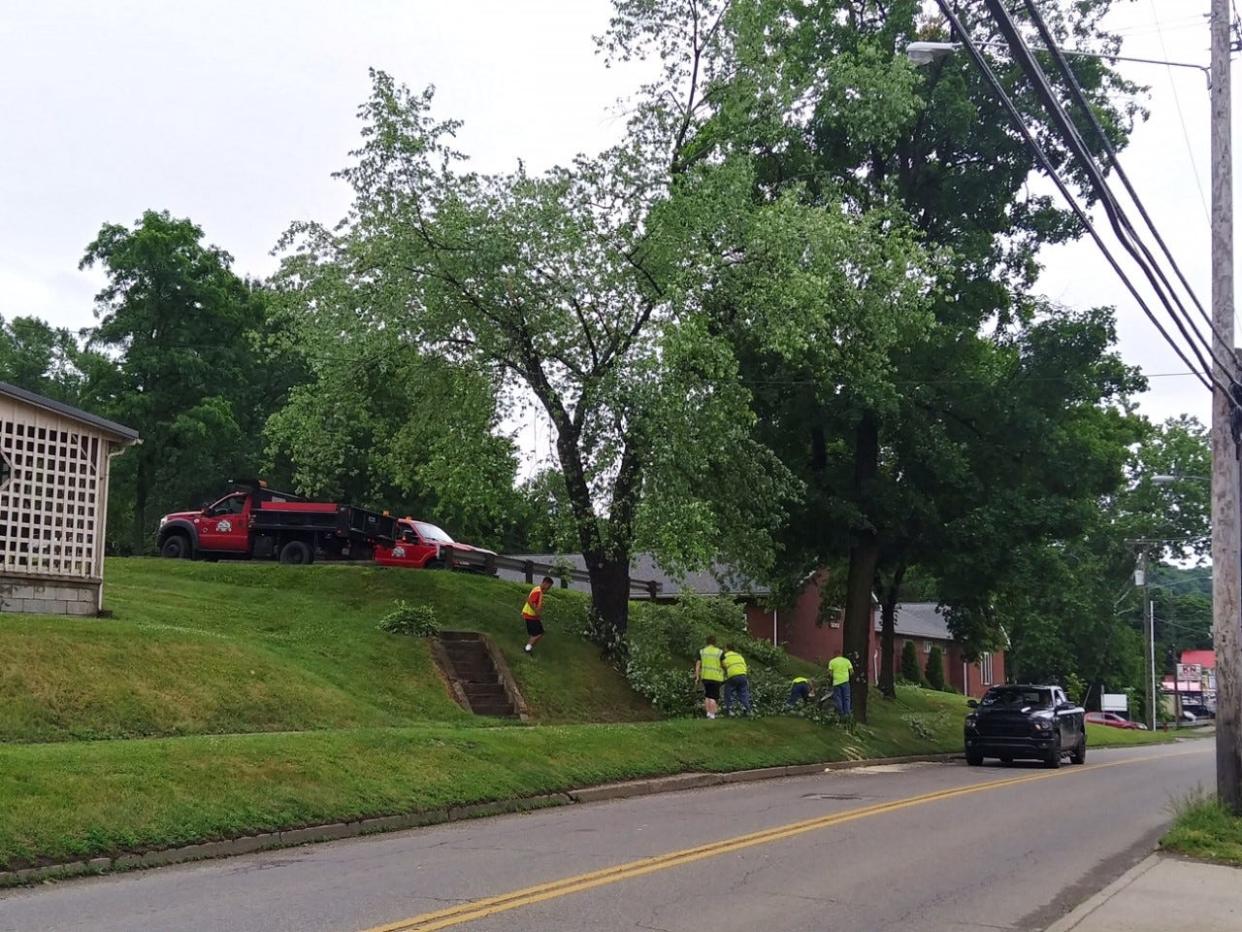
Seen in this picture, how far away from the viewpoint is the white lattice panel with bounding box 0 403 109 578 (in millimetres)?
19094

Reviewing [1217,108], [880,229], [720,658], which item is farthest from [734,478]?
[1217,108]

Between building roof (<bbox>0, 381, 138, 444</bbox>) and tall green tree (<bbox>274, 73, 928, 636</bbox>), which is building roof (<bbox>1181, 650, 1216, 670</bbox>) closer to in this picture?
tall green tree (<bbox>274, 73, 928, 636</bbox>)

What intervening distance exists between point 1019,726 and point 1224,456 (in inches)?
437

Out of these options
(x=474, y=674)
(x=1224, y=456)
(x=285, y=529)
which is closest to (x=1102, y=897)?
(x=1224, y=456)

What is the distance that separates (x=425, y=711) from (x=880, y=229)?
13904 millimetres

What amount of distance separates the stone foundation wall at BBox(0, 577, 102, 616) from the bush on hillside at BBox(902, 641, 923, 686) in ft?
131

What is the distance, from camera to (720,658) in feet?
75.8

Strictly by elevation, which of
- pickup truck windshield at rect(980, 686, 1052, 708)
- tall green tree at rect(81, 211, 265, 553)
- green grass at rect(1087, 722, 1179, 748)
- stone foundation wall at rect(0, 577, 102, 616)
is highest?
tall green tree at rect(81, 211, 265, 553)

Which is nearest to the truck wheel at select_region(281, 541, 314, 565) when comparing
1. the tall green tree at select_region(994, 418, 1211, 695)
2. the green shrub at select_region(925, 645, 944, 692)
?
the green shrub at select_region(925, 645, 944, 692)

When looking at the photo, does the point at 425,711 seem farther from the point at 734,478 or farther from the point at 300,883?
the point at 300,883

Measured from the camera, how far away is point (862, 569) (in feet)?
92.7

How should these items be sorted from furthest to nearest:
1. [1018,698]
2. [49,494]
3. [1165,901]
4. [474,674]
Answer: [1018,698] → [474,674] → [49,494] → [1165,901]

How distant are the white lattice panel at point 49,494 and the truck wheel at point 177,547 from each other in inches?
421

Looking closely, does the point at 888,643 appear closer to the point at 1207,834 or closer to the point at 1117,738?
the point at 1117,738
